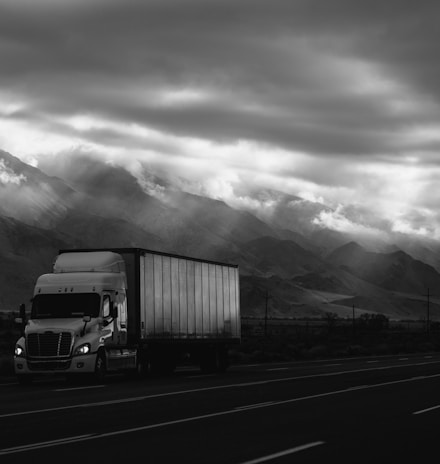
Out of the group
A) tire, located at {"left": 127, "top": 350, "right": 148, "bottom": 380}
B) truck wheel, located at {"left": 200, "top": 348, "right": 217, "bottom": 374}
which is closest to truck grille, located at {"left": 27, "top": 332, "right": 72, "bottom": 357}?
tire, located at {"left": 127, "top": 350, "right": 148, "bottom": 380}

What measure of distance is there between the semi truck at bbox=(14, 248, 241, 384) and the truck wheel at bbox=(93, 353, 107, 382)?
29 mm

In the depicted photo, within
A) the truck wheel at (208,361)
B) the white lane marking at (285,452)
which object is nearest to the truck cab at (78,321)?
the truck wheel at (208,361)

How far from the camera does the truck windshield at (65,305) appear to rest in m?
31.4

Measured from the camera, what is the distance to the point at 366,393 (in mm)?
25016

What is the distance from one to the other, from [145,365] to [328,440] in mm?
19679

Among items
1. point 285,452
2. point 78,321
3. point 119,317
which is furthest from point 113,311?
point 285,452

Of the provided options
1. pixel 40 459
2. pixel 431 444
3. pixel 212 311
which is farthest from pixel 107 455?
pixel 212 311

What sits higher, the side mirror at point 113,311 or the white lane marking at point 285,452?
the side mirror at point 113,311

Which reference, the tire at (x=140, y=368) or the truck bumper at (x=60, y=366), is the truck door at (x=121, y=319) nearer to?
the tire at (x=140, y=368)

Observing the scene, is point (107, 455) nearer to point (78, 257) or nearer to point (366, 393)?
point (366, 393)

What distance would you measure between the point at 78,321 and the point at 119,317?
1836 millimetres

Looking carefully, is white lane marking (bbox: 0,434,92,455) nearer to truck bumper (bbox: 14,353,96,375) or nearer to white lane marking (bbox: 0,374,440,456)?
white lane marking (bbox: 0,374,440,456)

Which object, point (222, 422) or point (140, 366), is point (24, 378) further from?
point (222, 422)

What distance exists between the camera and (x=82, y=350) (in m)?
30.3
